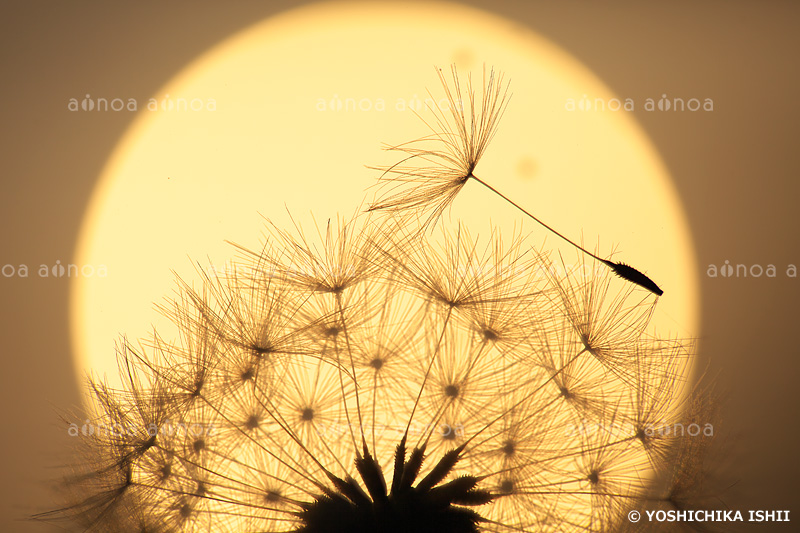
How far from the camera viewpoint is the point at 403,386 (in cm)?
249

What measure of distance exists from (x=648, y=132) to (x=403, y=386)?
2324mm

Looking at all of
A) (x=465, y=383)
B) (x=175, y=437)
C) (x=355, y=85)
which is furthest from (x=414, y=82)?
(x=175, y=437)

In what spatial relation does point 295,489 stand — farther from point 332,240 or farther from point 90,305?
point 90,305

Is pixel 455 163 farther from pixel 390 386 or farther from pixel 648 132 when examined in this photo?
pixel 648 132

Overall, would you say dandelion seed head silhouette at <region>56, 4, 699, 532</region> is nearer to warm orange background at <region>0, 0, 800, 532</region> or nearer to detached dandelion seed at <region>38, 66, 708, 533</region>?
detached dandelion seed at <region>38, 66, 708, 533</region>

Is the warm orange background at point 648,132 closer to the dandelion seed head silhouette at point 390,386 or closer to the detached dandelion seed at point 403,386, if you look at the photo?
the dandelion seed head silhouette at point 390,386

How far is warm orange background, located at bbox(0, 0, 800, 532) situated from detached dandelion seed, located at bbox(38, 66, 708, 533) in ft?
4.14

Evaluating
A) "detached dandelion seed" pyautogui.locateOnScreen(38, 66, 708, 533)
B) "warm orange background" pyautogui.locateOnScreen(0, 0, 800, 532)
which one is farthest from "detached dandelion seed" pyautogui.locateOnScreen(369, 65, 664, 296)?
"warm orange background" pyautogui.locateOnScreen(0, 0, 800, 532)

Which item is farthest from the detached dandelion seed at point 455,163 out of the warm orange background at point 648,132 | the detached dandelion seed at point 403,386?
the warm orange background at point 648,132

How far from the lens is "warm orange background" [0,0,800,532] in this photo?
11.2ft

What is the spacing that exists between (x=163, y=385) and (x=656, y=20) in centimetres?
361

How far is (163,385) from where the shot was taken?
2414 millimetres

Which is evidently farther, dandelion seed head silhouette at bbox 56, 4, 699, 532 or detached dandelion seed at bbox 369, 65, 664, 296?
dandelion seed head silhouette at bbox 56, 4, 699, 532

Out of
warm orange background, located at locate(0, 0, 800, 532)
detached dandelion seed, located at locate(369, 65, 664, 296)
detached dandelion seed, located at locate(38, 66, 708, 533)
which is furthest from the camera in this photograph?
warm orange background, located at locate(0, 0, 800, 532)
